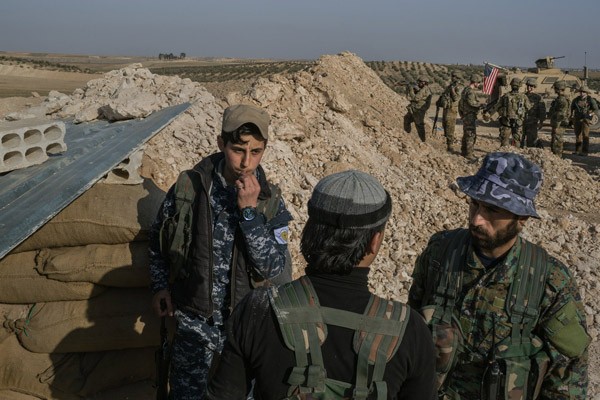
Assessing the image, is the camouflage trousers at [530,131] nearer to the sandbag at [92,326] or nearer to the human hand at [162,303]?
the sandbag at [92,326]

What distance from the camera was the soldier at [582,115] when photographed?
12.7 metres

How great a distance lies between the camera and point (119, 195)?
344cm

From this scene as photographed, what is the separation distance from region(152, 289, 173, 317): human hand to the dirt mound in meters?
1.87

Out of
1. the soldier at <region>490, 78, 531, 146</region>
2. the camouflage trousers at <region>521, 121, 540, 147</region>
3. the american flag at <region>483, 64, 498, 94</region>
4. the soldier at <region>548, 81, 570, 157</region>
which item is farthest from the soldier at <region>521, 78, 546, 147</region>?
the american flag at <region>483, 64, 498, 94</region>

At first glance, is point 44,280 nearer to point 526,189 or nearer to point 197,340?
point 197,340

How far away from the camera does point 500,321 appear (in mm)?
2014

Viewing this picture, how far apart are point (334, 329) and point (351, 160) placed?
545 cm

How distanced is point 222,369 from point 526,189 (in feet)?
4.04

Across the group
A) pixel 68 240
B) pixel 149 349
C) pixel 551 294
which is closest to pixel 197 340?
pixel 149 349

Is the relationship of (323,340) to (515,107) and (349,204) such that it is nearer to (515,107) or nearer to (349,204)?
(349,204)

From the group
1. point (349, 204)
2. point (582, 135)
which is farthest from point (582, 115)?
point (349, 204)

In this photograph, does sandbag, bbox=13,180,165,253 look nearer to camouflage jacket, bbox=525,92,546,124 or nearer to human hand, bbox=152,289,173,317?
human hand, bbox=152,289,173,317

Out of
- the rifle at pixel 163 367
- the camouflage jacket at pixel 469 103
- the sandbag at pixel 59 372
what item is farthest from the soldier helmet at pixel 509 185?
the camouflage jacket at pixel 469 103

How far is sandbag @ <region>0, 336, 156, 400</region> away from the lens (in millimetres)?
3309
